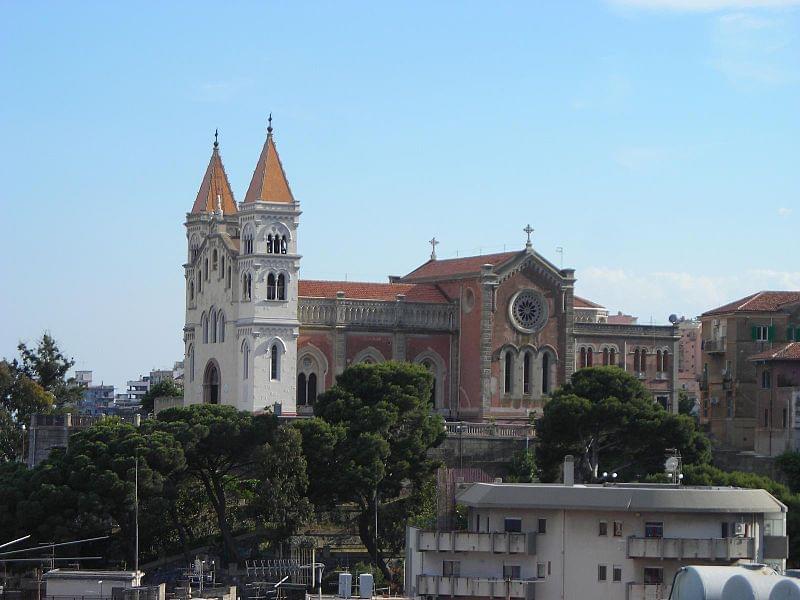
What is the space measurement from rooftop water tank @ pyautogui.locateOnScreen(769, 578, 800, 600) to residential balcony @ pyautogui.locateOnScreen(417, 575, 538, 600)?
18.9 metres

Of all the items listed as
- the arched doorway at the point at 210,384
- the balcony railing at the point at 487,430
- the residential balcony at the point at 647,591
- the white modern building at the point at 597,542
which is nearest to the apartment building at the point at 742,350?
the balcony railing at the point at 487,430

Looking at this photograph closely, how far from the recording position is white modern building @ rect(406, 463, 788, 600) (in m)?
54.7

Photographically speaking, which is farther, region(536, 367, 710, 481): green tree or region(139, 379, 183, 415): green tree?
region(139, 379, 183, 415): green tree

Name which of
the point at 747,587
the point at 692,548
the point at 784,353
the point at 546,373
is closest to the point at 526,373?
the point at 546,373

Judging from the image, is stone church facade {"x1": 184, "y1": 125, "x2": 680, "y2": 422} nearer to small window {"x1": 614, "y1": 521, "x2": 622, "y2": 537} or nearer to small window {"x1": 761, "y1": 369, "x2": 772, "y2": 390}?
small window {"x1": 761, "y1": 369, "x2": 772, "y2": 390}

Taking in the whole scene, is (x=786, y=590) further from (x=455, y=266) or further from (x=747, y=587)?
(x=455, y=266)

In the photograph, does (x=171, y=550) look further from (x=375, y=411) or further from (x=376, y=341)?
(x=376, y=341)

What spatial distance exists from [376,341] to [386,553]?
19573 millimetres

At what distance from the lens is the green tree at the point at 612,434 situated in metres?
86.7

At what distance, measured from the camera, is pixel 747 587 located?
36875mm

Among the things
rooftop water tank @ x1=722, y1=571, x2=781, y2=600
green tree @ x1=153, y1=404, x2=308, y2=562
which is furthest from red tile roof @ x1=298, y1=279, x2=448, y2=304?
rooftop water tank @ x1=722, y1=571, x2=781, y2=600

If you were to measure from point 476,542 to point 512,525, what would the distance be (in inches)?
44.4

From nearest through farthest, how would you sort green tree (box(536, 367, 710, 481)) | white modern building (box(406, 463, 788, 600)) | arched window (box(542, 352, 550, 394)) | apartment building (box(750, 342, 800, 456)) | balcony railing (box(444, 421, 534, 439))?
white modern building (box(406, 463, 788, 600)) < green tree (box(536, 367, 710, 481)) < apartment building (box(750, 342, 800, 456)) < balcony railing (box(444, 421, 534, 439)) < arched window (box(542, 352, 550, 394))

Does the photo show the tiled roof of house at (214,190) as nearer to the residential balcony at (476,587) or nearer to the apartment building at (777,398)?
the apartment building at (777,398)
